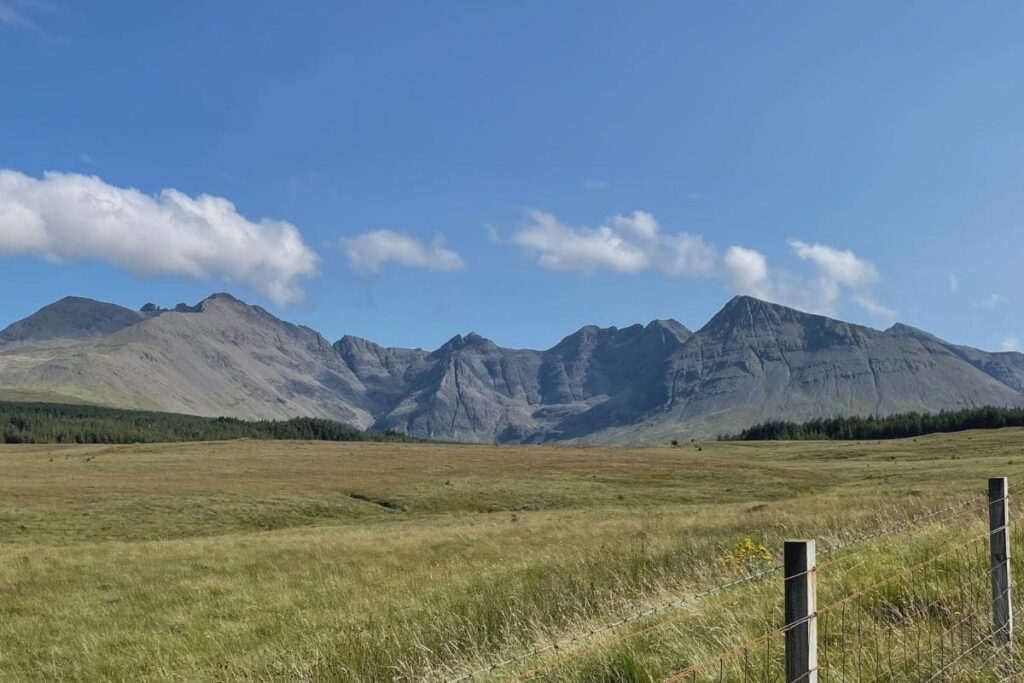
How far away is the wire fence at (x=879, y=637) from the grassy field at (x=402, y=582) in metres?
0.07

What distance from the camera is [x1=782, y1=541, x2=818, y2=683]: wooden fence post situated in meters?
4.80

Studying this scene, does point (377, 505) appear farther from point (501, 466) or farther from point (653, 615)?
point (653, 615)

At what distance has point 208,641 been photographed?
595 inches

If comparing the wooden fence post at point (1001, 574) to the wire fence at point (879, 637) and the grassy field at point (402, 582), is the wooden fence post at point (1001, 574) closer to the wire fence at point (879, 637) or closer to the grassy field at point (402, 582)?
the wire fence at point (879, 637)

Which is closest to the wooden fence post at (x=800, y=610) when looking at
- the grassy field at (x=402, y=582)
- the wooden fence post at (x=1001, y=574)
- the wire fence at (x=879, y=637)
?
the wire fence at (x=879, y=637)

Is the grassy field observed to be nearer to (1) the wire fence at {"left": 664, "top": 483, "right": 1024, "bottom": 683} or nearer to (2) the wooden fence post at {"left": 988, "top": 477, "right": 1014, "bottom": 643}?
(1) the wire fence at {"left": 664, "top": 483, "right": 1024, "bottom": 683}

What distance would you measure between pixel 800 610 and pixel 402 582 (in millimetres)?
16081

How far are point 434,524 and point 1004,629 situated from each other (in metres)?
37.7

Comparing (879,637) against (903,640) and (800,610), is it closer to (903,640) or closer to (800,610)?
(903,640)

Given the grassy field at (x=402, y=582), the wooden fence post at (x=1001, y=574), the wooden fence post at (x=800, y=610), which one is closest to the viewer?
the wooden fence post at (x=800, y=610)

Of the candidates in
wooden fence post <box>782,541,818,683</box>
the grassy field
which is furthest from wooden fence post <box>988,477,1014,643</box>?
wooden fence post <box>782,541,818,683</box>

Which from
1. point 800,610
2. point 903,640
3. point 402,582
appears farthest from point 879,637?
point 402,582

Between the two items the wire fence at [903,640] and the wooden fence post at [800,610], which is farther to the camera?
the wire fence at [903,640]

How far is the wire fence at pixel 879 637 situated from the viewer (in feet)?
22.5
